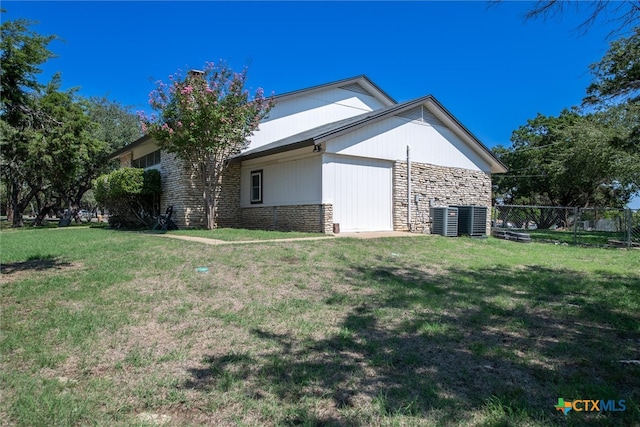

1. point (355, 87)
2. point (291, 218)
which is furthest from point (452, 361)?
point (355, 87)

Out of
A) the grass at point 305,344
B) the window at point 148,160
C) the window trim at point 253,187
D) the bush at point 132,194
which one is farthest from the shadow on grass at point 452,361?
the window at point 148,160

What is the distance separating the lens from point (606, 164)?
2323cm

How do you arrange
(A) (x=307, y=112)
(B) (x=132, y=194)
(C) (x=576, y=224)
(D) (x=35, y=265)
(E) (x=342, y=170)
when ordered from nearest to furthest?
(D) (x=35, y=265) < (E) (x=342, y=170) < (C) (x=576, y=224) < (B) (x=132, y=194) < (A) (x=307, y=112)

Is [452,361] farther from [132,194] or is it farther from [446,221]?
[132,194]

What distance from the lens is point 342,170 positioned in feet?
42.9

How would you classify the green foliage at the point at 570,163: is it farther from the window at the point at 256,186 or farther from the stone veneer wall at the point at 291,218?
the window at the point at 256,186

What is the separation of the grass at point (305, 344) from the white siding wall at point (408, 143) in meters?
6.81

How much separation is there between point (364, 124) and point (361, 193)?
2328mm

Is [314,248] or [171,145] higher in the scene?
[171,145]

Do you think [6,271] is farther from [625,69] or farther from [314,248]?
[625,69]

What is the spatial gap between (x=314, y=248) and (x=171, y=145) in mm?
7351

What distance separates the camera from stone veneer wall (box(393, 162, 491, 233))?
46.9 ft

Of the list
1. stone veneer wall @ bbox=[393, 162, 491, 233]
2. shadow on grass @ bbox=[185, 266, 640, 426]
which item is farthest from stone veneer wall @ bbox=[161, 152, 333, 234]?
shadow on grass @ bbox=[185, 266, 640, 426]

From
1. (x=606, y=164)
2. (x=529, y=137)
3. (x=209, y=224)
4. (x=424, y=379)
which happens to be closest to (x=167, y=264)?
(x=424, y=379)
